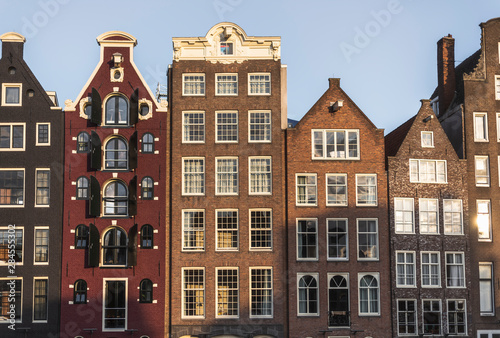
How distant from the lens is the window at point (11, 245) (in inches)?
1516

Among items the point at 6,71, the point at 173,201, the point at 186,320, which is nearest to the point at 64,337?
the point at 186,320

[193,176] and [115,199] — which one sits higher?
[193,176]

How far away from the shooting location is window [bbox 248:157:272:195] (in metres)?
40.1

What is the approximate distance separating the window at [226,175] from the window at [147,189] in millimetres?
3692

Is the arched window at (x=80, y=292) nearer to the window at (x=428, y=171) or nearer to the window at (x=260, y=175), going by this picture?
the window at (x=260, y=175)

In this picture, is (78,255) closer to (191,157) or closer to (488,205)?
(191,157)

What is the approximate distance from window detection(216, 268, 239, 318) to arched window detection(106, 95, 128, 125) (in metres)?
10.2

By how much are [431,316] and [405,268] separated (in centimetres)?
301

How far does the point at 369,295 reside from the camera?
130ft

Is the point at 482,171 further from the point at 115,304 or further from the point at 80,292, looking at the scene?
the point at 80,292

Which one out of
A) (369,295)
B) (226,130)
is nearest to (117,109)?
(226,130)

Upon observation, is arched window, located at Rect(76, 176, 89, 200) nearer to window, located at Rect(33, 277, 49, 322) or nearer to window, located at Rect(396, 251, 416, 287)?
window, located at Rect(33, 277, 49, 322)

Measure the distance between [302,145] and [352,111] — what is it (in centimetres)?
364

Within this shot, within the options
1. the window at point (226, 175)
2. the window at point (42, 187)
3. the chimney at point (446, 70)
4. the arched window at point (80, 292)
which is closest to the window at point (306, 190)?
the window at point (226, 175)
